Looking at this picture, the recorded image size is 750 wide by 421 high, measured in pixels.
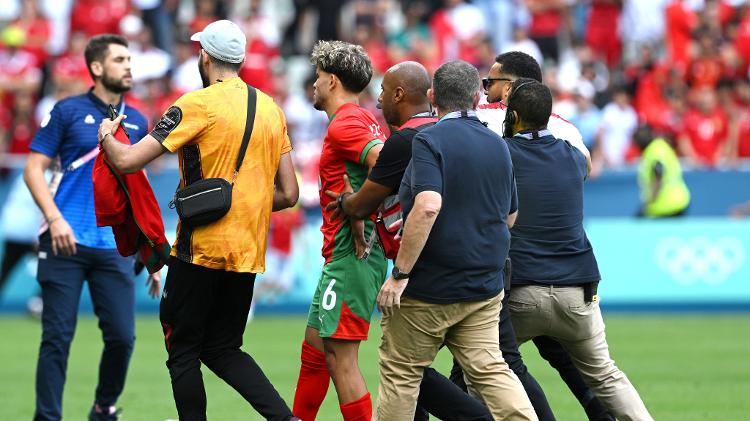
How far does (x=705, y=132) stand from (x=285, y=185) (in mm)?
14565

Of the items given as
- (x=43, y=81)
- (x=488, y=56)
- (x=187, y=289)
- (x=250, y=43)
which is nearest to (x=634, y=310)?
(x=488, y=56)

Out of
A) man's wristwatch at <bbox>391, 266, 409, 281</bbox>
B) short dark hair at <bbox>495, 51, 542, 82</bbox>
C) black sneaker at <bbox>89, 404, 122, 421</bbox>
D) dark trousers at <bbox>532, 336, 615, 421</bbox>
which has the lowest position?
black sneaker at <bbox>89, 404, 122, 421</bbox>

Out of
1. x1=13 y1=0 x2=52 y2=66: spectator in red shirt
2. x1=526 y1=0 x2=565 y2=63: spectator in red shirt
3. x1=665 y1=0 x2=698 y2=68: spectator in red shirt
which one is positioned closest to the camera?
x1=13 y1=0 x2=52 y2=66: spectator in red shirt

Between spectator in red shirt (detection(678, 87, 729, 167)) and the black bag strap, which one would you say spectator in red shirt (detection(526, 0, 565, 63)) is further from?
→ the black bag strap

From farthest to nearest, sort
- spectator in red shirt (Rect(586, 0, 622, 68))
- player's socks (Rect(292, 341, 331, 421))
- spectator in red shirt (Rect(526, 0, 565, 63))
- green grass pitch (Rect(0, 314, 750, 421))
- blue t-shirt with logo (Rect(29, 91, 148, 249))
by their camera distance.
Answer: spectator in red shirt (Rect(586, 0, 622, 68))
spectator in red shirt (Rect(526, 0, 565, 63))
green grass pitch (Rect(0, 314, 750, 421))
blue t-shirt with logo (Rect(29, 91, 148, 249))
player's socks (Rect(292, 341, 331, 421))

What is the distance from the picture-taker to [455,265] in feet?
23.0

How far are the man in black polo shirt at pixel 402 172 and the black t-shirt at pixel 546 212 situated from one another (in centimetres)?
39

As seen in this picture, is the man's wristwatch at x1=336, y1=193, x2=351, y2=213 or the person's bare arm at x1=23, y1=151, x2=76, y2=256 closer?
the man's wristwatch at x1=336, y1=193, x2=351, y2=213

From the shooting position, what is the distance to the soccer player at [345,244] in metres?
7.50

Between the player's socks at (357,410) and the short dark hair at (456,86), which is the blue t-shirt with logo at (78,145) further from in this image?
the short dark hair at (456,86)

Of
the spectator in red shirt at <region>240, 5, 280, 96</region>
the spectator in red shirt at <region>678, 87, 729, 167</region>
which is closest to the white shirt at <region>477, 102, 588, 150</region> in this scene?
the spectator in red shirt at <region>240, 5, 280, 96</region>

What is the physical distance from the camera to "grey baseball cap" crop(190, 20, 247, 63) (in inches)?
293

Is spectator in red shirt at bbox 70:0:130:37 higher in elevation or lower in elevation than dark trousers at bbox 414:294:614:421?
higher

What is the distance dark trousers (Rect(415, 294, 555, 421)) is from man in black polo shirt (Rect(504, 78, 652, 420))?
6.4 inches
